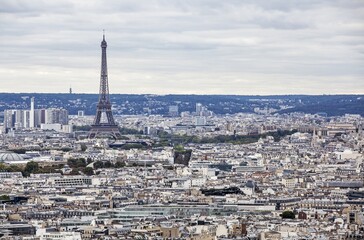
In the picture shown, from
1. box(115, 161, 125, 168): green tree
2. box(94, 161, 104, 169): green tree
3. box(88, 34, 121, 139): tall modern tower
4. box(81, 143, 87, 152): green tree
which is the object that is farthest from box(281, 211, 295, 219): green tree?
box(88, 34, 121, 139): tall modern tower

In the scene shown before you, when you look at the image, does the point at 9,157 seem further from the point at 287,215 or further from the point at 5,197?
the point at 287,215

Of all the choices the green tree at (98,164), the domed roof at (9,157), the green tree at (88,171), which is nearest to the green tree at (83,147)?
the domed roof at (9,157)

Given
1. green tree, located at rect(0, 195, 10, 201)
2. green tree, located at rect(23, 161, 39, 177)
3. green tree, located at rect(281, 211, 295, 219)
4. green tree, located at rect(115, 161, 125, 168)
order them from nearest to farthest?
green tree, located at rect(281, 211, 295, 219) < green tree, located at rect(0, 195, 10, 201) < green tree, located at rect(23, 161, 39, 177) < green tree, located at rect(115, 161, 125, 168)

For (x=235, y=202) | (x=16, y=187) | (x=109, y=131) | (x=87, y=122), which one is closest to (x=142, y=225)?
(x=235, y=202)

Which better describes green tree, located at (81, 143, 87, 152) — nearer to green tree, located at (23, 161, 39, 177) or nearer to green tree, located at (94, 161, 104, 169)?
green tree, located at (94, 161, 104, 169)

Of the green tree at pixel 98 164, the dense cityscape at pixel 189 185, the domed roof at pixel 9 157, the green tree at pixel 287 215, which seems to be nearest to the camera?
the dense cityscape at pixel 189 185

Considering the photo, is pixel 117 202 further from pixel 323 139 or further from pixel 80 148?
pixel 323 139

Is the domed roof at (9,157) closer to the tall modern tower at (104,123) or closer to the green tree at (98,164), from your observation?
the green tree at (98,164)

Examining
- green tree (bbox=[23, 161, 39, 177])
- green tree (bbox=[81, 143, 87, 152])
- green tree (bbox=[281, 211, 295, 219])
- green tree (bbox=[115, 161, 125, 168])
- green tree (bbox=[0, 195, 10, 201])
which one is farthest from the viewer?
green tree (bbox=[81, 143, 87, 152])

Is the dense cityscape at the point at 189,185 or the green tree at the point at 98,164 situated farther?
the green tree at the point at 98,164
